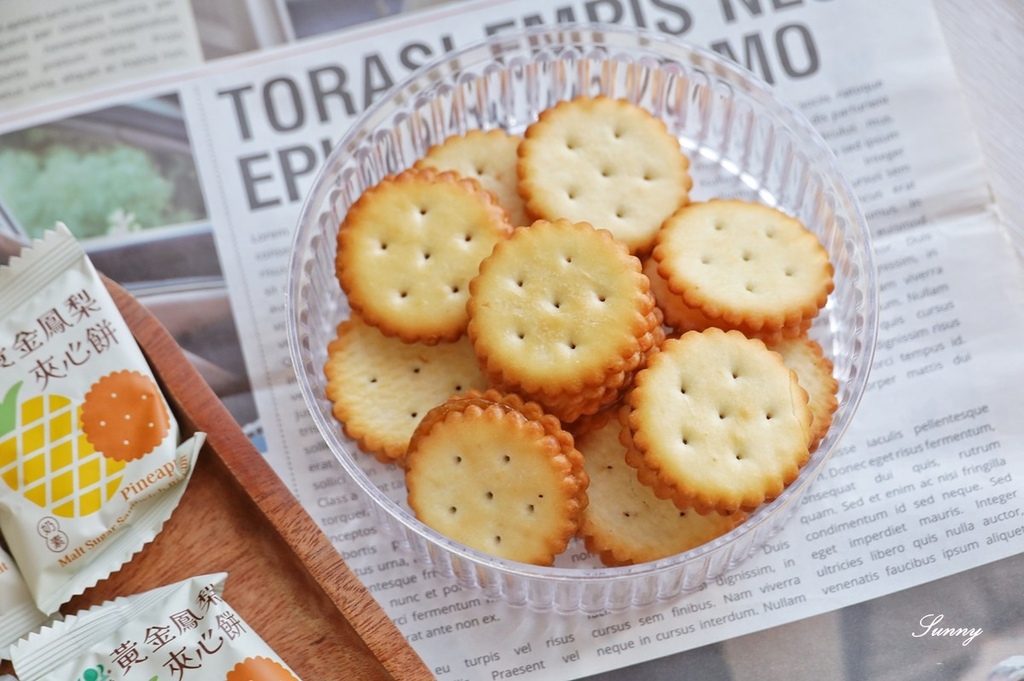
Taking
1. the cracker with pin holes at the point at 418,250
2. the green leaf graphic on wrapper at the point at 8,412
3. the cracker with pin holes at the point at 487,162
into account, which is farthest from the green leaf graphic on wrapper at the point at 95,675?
the cracker with pin holes at the point at 487,162

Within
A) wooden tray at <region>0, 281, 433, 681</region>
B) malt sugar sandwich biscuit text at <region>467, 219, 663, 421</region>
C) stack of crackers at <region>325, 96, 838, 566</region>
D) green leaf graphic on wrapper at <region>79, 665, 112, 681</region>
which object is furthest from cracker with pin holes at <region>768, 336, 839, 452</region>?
green leaf graphic on wrapper at <region>79, 665, 112, 681</region>

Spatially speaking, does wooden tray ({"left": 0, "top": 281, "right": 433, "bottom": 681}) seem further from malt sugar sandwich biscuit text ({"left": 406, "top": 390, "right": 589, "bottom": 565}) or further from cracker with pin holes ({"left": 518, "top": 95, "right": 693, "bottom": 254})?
cracker with pin holes ({"left": 518, "top": 95, "right": 693, "bottom": 254})

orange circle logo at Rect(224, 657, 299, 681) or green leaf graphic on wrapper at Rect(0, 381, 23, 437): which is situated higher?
green leaf graphic on wrapper at Rect(0, 381, 23, 437)

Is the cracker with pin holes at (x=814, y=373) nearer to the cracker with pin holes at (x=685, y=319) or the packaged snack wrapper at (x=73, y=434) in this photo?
the cracker with pin holes at (x=685, y=319)

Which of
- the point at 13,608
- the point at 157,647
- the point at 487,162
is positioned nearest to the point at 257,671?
the point at 157,647

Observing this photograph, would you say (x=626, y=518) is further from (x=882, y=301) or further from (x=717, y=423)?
(x=882, y=301)

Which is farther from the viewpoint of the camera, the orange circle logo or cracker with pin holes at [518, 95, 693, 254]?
cracker with pin holes at [518, 95, 693, 254]
